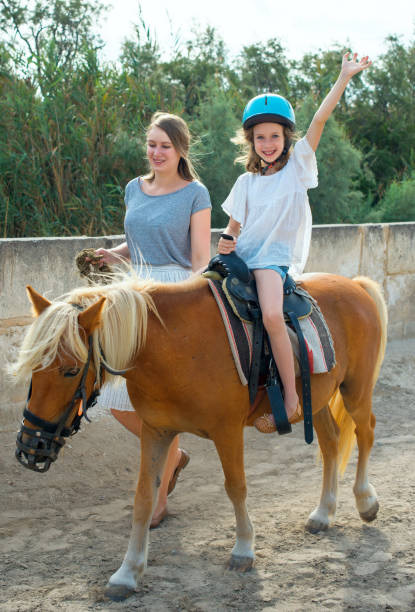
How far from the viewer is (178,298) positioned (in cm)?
313

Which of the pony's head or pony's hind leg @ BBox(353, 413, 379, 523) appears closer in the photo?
the pony's head

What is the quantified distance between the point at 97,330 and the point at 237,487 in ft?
3.68

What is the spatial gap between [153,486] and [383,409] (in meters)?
3.73

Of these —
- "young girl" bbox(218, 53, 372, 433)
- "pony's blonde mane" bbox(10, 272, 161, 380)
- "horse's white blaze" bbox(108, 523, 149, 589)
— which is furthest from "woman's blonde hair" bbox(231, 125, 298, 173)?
"horse's white blaze" bbox(108, 523, 149, 589)

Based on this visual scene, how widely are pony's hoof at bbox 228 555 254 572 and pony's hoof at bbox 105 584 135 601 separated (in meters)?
0.52

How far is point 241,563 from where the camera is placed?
329 cm

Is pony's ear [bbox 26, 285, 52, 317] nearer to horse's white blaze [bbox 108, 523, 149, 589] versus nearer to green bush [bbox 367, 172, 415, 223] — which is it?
horse's white blaze [bbox 108, 523, 149, 589]

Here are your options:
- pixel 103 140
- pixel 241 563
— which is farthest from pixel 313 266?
pixel 241 563

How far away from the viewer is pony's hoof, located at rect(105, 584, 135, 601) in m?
3.03

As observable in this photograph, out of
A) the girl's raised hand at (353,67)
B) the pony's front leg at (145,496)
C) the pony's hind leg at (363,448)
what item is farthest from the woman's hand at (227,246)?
the pony's hind leg at (363,448)

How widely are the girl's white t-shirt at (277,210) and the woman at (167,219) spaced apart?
0.32 metres

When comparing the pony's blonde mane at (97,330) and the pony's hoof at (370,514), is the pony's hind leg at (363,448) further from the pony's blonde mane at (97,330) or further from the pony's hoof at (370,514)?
the pony's blonde mane at (97,330)

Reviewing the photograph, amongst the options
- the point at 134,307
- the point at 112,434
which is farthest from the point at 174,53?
the point at 134,307

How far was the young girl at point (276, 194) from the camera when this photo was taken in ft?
10.9
